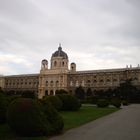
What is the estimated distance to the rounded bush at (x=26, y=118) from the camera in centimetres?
960

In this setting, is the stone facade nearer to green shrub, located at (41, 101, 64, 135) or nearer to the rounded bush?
green shrub, located at (41, 101, 64, 135)

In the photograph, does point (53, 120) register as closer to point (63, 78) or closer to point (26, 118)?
point (26, 118)

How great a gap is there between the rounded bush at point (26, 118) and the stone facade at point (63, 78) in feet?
239

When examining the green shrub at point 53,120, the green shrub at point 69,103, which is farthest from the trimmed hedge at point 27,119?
the green shrub at point 69,103

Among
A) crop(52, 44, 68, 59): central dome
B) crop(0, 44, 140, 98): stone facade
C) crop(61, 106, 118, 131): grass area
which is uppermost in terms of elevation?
crop(52, 44, 68, 59): central dome

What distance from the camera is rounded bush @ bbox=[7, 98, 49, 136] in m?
9.60

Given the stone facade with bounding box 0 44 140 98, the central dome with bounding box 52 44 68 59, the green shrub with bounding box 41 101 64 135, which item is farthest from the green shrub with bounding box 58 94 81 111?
the central dome with bounding box 52 44 68 59

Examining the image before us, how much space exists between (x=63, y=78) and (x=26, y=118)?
277ft

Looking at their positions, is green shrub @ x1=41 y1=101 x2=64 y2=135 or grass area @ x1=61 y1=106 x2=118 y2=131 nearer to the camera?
green shrub @ x1=41 y1=101 x2=64 y2=135

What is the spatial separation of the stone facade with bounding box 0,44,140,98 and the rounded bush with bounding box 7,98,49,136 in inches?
2870

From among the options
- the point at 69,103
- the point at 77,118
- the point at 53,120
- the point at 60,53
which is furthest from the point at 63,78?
the point at 53,120

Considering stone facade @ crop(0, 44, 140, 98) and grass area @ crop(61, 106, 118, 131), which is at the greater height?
stone facade @ crop(0, 44, 140, 98)

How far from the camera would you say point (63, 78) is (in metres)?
94.0

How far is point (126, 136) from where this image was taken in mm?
10172
